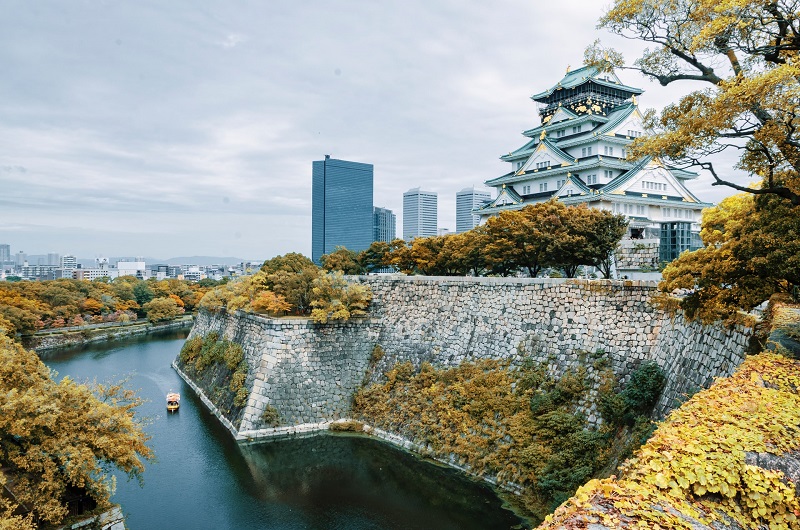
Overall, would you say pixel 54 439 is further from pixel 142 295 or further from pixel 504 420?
pixel 142 295

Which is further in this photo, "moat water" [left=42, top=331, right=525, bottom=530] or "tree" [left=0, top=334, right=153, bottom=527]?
"moat water" [left=42, top=331, right=525, bottom=530]

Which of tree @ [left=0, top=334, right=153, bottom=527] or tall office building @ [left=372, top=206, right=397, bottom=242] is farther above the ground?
tall office building @ [left=372, top=206, right=397, bottom=242]

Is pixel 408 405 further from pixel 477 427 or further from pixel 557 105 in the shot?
pixel 557 105

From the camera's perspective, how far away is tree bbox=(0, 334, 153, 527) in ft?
32.8

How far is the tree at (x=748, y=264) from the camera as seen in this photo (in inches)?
334

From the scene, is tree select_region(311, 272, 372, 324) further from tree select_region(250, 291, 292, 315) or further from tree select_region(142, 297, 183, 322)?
tree select_region(142, 297, 183, 322)

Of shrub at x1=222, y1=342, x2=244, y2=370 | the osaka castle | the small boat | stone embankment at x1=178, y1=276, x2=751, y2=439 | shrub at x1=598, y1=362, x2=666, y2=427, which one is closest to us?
shrub at x1=598, y1=362, x2=666, y2=427

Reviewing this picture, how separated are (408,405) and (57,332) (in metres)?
38.5

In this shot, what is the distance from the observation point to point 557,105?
114 feet

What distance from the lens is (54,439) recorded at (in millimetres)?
10461

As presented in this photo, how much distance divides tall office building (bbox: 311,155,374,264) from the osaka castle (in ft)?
264

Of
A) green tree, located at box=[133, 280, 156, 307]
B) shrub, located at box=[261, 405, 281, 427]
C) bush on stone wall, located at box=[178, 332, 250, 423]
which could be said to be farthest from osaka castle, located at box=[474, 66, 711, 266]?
green tree, located at box=[133, 280, 156, 307]

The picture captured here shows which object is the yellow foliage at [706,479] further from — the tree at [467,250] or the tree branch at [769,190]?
the tree at [467,250]

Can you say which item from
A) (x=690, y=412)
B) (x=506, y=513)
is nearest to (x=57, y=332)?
(x=506, y=513)
